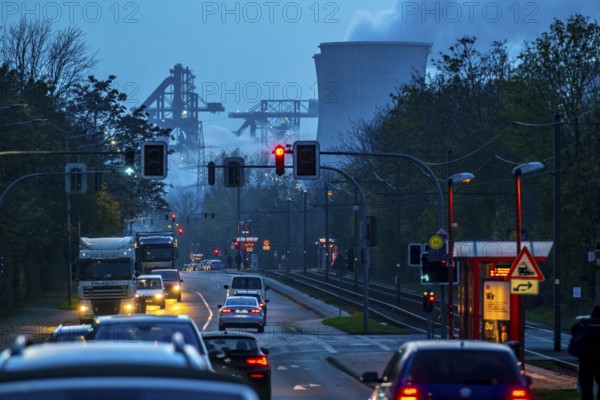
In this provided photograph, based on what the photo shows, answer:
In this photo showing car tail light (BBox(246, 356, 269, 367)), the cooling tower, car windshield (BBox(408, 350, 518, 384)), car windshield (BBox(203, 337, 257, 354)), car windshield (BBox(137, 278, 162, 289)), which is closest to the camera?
car windshield (BBox(408, 350, 518, 384))

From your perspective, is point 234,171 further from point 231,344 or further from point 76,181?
point 231,344

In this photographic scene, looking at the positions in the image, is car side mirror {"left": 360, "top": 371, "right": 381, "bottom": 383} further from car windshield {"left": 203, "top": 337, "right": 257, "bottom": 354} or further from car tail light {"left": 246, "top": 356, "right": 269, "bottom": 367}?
car windshield {"left": 203, "top": 337, "right": 257, "bottom": 354}

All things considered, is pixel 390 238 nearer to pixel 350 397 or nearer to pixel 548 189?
pixel 548 189

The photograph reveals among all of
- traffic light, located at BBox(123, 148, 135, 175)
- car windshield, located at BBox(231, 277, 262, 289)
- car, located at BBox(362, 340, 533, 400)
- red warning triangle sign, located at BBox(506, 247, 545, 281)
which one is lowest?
car windshield, located at BBox(231, 277, 262, 289)

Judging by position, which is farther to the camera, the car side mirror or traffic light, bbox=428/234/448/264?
traffic light, bbox=428/234/448/264

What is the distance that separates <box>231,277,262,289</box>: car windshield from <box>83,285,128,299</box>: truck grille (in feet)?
33.1

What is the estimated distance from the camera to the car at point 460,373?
13.8 m

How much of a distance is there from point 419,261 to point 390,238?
222 ft

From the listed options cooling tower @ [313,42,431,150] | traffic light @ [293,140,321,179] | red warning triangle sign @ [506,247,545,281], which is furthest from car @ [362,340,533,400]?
cooling tower @ [313,42,431,150]

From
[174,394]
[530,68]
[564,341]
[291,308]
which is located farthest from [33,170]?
[174,394]

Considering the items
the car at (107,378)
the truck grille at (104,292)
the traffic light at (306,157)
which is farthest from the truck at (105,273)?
the car at (107,378)

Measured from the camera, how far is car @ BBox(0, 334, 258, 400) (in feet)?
19.5

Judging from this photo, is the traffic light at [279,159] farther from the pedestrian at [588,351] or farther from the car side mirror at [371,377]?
the car side mirror at [371,377]

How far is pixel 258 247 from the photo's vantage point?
187875 mm
